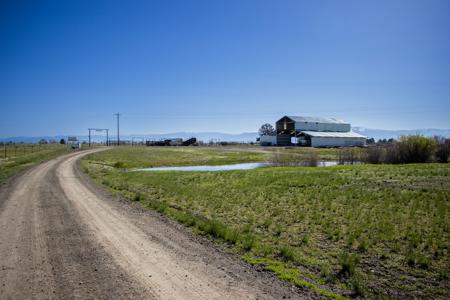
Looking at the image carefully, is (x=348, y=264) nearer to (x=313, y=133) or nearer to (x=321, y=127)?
(x=313, y=133)

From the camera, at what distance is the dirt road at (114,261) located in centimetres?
612

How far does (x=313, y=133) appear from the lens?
8219 cm

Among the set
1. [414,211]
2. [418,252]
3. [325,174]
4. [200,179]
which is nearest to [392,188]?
[414,211]

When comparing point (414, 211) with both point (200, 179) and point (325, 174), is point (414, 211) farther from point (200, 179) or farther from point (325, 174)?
point (200, 179)

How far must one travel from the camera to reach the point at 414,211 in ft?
39.1

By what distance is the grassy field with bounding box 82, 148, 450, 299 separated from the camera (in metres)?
6.87

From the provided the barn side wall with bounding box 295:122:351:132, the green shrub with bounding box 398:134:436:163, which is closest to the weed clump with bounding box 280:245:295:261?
the green shrub with bounding box 398:134:436:163

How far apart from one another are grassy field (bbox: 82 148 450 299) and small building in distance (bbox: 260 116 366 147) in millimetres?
59431

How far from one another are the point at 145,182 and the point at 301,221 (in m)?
14.4

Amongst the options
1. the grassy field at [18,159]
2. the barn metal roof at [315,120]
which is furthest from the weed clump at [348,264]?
the barn metal roof at [315,120]

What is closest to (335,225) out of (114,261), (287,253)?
(287,253)

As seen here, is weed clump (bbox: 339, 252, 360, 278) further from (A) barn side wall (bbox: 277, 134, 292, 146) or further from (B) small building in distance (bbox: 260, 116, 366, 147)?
(A) barn side wall (bbox: 277, 134, 292, 146)

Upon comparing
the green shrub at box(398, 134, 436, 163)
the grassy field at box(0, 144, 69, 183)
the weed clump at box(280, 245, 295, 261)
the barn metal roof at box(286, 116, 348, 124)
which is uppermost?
the barn metal roof at box(286, 116, 348, 124)

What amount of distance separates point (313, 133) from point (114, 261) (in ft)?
260
